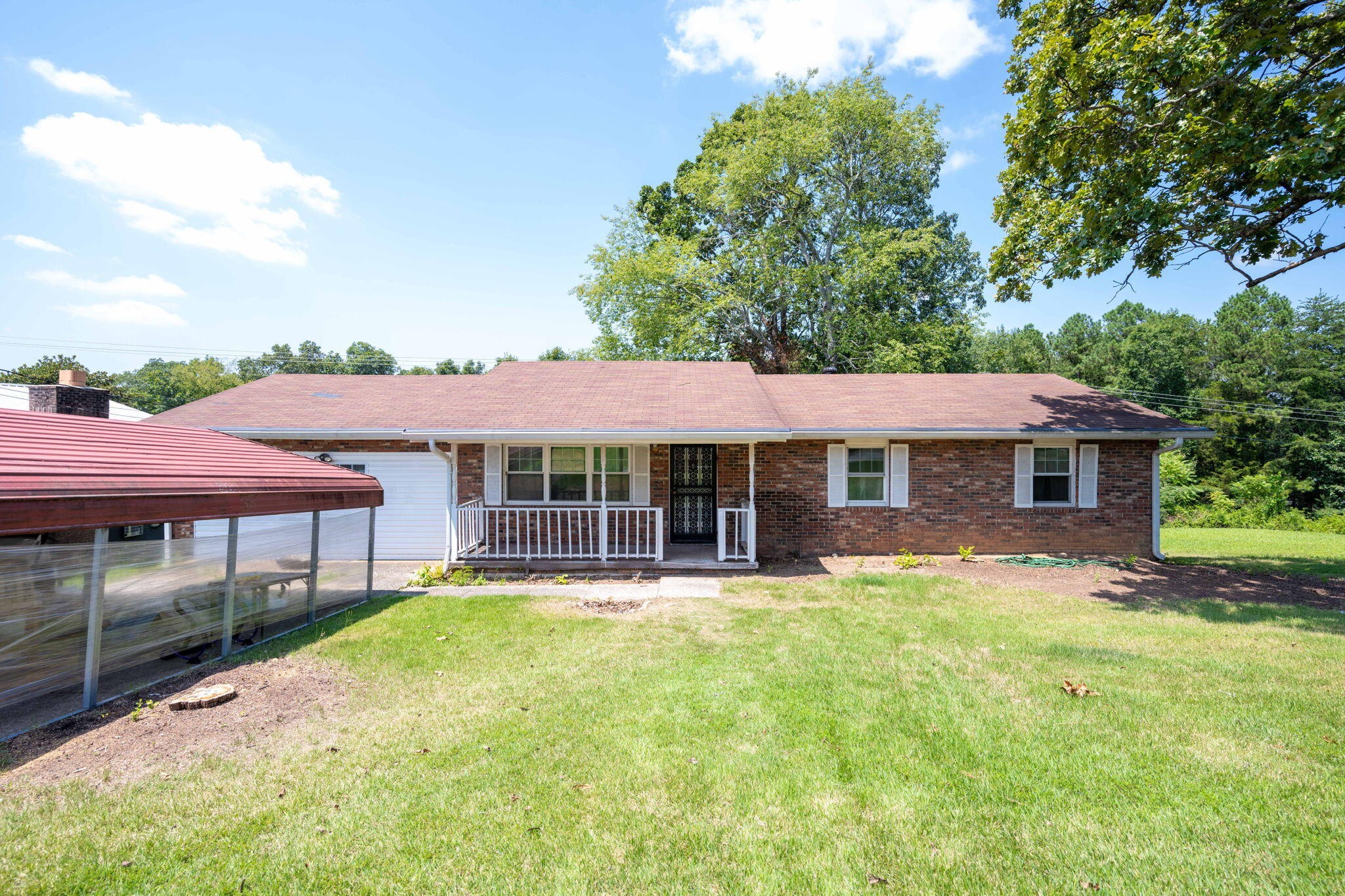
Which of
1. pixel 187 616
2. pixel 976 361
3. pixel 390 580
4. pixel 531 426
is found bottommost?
pixel 390 580

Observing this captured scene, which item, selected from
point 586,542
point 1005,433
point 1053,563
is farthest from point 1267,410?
point 586,542

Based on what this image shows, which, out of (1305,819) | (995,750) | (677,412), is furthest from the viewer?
(677,412)

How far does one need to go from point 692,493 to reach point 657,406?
75.6 inches

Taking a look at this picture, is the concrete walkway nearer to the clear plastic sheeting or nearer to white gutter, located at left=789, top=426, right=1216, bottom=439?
the clear plastic sheeting

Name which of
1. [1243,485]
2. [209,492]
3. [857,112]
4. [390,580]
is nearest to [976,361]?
[1243,485]

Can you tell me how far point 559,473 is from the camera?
1166cm

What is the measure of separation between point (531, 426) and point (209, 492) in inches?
198

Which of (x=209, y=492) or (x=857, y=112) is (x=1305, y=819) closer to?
(x=209, y=492)

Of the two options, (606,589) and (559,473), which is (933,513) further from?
(559,473)

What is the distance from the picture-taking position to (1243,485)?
27.8m

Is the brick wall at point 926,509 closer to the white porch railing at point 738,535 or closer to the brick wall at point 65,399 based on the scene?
the white porch railing at point 738,535

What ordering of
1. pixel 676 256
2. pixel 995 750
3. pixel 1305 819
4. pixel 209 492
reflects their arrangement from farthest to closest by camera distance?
pixel 676 256 → pixel 209 492 → pixel 995 750 → pixel 1305 819

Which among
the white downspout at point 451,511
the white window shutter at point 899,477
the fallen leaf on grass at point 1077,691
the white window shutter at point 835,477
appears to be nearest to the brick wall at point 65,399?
the white downspout at point 451,511

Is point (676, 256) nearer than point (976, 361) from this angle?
Yes
